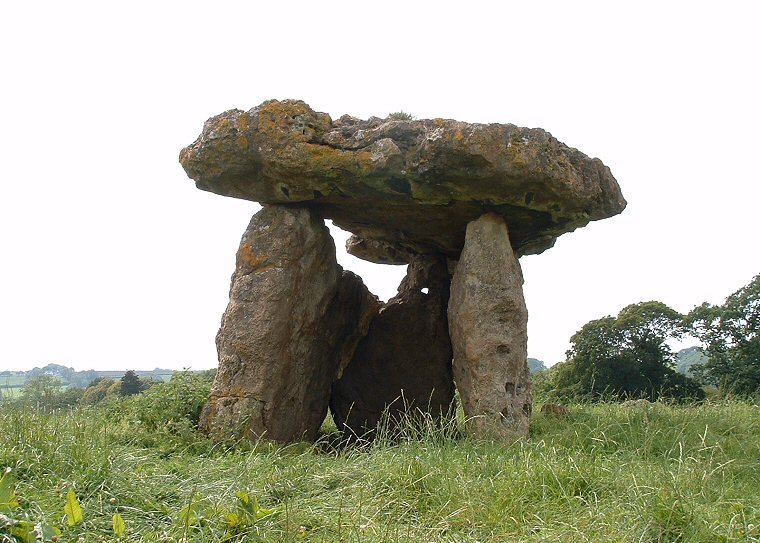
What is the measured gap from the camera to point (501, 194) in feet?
26.3

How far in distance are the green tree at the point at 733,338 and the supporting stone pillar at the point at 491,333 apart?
871cm

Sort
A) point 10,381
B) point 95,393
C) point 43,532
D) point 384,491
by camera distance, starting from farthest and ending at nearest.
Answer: point 10,381, point 95,393, point 384,491, point 43,532

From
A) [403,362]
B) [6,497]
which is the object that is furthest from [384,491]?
[403,362]

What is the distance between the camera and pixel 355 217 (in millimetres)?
9422

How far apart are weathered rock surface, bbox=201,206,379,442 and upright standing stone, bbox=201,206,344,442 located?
1 centimetres

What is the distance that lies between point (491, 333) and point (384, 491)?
11.5 feet

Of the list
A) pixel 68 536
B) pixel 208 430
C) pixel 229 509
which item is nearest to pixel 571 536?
pixel 229 509

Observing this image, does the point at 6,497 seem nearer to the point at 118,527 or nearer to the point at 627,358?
the point at 118,527

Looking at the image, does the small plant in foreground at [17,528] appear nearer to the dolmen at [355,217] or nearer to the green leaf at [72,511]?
the green leaf at [72,511]

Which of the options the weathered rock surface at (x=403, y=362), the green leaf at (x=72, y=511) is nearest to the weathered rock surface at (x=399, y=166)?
the weathered rock surface at (x=403, y=362)

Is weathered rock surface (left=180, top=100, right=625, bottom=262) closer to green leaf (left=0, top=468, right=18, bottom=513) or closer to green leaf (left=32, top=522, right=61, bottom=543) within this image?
green leaf (left=0, top=468, right=18, bottom=513)

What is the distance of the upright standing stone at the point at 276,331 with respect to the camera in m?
7.82

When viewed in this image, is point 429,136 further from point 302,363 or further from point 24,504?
point 24,504

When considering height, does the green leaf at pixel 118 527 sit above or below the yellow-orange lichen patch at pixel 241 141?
below
